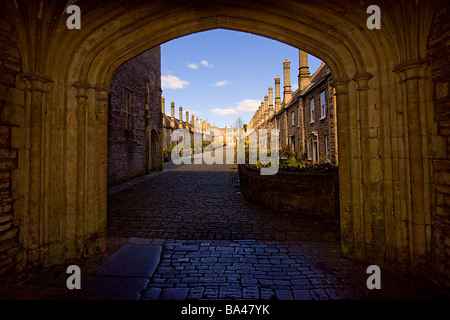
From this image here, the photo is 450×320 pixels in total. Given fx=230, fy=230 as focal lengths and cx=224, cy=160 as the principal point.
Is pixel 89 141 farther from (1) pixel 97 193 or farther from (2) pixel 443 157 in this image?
(2) pixel 443 157

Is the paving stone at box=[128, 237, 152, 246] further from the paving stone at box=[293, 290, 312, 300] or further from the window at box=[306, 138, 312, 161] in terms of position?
the window at box=[306, 138, 312, 161]

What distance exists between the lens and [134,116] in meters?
14.0

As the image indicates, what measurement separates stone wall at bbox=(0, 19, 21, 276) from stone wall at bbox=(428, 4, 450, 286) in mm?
5784

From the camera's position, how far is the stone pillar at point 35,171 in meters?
3.41

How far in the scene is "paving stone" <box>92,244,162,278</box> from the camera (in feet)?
10.9

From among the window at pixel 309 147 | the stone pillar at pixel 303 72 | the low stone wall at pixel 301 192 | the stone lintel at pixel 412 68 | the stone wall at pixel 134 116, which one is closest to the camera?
the stone lintel at pixel 412 68

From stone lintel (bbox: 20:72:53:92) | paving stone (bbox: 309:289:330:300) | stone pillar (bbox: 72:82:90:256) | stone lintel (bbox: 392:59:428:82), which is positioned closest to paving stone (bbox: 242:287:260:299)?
paving stone (bbox: 309:289:330:300)

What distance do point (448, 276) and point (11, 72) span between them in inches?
254

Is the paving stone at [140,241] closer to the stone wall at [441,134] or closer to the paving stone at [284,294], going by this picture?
the paving stone at [284,294]

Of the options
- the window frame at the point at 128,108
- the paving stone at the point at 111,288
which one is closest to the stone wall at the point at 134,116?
the window frame at the point at 128,108

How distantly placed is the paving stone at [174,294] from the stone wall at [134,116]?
30.3 feet

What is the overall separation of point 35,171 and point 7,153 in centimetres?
41

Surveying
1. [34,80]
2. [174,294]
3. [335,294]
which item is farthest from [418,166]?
[34,80]

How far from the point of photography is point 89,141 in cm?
392
